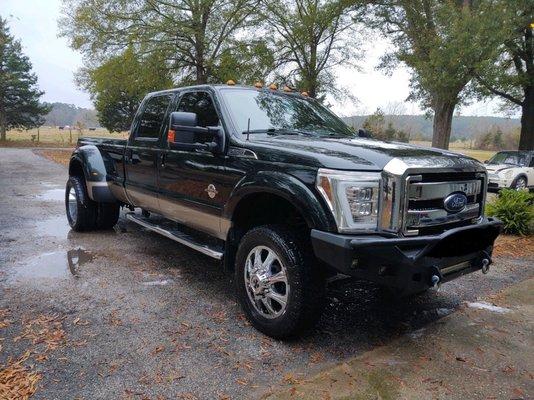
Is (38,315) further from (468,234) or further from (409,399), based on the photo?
(468,234)

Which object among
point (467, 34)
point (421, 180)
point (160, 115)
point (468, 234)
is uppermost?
point (467, 34)

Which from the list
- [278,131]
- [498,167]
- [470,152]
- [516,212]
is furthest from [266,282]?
[470,152]

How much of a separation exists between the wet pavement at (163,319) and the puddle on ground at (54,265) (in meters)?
0.01

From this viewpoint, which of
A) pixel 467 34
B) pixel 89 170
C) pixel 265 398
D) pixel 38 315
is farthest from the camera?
pixel 467 34

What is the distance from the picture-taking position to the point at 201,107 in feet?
14.8

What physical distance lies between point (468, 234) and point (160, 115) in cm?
359

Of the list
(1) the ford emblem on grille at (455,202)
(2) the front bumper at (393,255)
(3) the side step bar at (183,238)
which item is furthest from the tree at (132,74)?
(2) the front bumper at (393,255)

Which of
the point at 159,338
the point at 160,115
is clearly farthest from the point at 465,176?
the point at 160,115

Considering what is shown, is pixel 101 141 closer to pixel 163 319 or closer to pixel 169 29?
pixel 163 319

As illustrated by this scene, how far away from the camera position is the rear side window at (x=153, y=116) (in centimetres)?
518

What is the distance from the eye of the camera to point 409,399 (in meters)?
2.66

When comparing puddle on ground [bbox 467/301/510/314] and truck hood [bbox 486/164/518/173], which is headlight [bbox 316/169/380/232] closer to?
puddle on ground [bbox 467/301/510/314]

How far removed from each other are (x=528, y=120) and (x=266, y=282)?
77.1ft

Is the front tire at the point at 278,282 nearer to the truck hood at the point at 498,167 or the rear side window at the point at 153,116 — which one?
the rear side window at the point at 153,116
